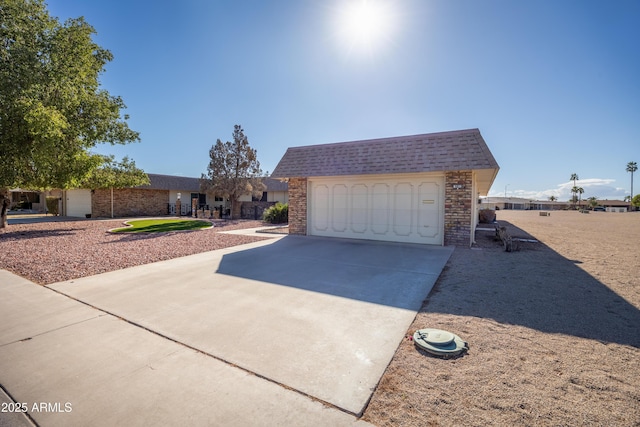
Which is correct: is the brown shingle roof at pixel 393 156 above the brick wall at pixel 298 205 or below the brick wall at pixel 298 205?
above

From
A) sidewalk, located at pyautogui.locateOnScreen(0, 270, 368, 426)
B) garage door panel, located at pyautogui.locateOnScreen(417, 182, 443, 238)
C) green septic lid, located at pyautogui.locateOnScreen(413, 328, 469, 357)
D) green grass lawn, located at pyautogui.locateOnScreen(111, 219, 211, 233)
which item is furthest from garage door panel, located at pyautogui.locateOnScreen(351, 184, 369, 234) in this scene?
sidewalk, located at pyautogui.locateOnScreen(0, 270, 368, 426)

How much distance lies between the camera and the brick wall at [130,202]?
75.6 ft

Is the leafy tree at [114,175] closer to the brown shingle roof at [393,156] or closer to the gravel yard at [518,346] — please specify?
the gravel yard at [518,346]

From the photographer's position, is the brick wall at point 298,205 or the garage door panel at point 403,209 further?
the brick wall at point 298,205

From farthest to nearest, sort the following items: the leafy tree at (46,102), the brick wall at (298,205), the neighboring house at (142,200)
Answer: the neighboring house at (142,200), the brick wall at (298,205), the leafy tree at (46,102)

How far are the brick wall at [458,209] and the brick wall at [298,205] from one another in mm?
5711

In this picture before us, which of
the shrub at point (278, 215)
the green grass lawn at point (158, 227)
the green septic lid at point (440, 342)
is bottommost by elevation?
the green septic lid at point (440, 342)

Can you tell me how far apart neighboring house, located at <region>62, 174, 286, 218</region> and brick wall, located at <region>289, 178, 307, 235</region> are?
1275cm

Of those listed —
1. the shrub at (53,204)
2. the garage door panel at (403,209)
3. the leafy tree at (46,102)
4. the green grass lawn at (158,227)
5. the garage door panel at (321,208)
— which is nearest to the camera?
the garage door panel at (403,209)

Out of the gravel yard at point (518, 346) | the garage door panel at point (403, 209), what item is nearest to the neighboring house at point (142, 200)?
the garage door panel at point (403, 209)

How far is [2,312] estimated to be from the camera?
417 centimetres

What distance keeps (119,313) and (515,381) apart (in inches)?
194

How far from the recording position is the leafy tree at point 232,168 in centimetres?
2325

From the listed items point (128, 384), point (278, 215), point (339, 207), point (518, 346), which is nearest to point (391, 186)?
point (339, 207)
